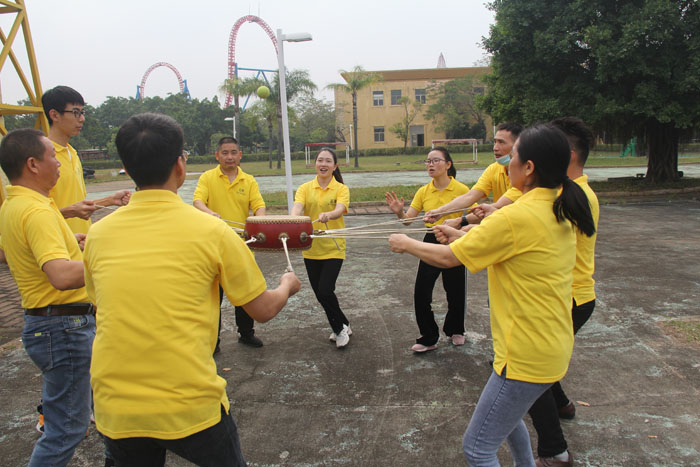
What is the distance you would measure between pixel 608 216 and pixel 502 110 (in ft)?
19.8

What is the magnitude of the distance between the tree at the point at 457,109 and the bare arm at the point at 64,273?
173 feet

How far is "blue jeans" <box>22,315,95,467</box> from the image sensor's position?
2441mm

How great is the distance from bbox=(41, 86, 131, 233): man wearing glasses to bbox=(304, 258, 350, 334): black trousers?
194 centimetres

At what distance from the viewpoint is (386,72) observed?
5803 cm

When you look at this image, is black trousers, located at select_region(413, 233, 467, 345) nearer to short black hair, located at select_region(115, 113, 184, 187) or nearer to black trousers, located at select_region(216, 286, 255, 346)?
black trousers, located at select_region(216, 286, 255, 346)

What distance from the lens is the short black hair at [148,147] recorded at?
5.49ft

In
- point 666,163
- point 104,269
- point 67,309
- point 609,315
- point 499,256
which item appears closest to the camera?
point 104,269

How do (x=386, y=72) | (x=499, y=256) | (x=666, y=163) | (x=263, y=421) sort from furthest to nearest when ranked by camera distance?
(x=386, y=72) < (x=666, y=163) < (x=263, y=421) < (x=499, y=256)

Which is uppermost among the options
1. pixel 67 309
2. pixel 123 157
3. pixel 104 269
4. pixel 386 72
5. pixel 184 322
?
pixel 386 72

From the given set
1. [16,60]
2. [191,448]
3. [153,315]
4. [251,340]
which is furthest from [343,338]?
[16,60]

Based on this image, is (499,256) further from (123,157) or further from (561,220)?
(123,157)

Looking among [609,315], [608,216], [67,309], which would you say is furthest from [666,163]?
[67,309]

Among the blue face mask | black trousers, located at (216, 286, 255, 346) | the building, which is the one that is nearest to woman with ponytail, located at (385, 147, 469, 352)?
the blue face mask

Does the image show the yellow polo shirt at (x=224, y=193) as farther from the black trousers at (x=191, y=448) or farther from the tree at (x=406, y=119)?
the tree at (x=406, y=119)
